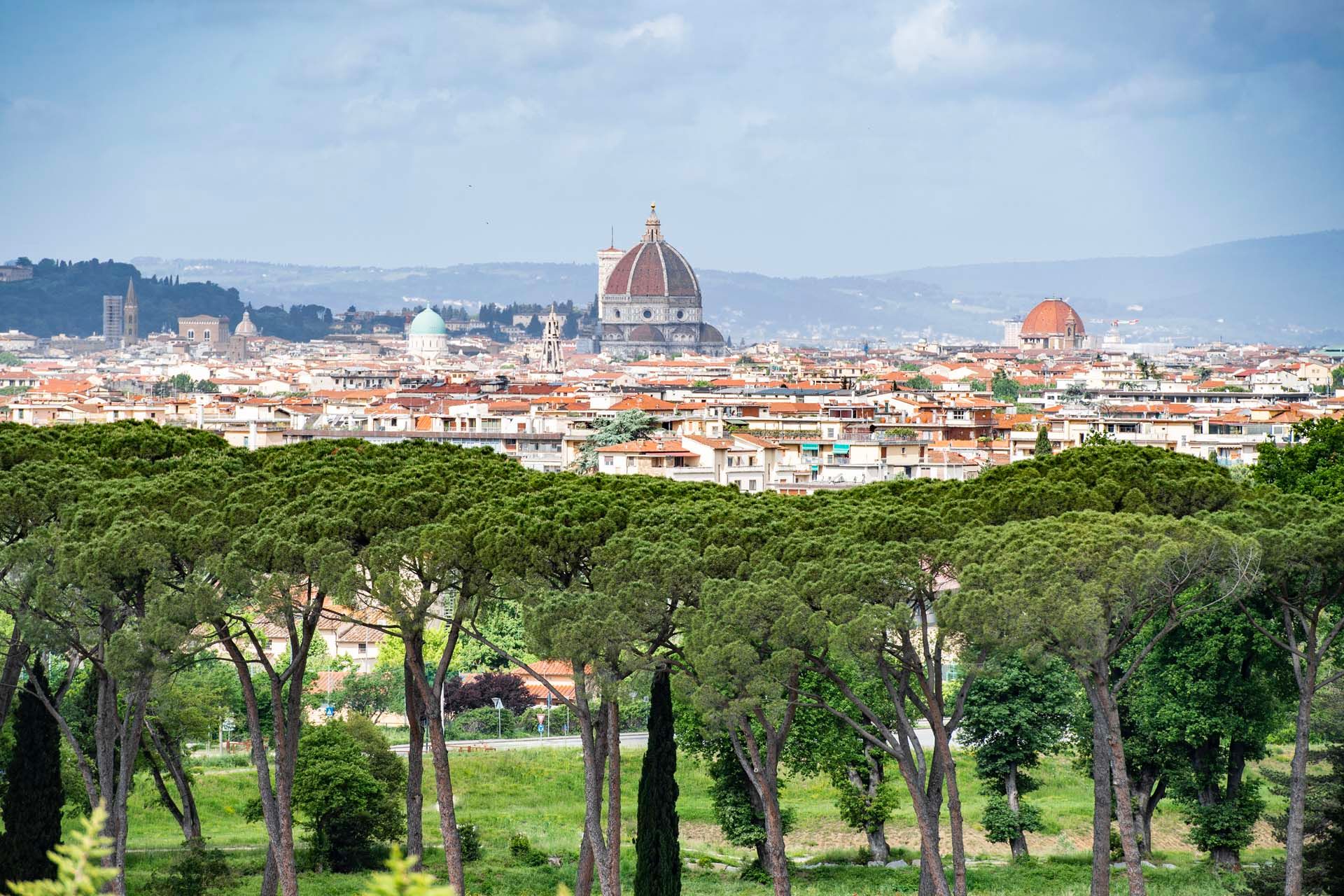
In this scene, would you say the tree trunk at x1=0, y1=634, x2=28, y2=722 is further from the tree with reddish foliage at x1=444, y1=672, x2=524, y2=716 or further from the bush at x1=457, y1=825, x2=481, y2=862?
the tree with reddish foliage at x1=444, y1=672, x2=524, y2=716

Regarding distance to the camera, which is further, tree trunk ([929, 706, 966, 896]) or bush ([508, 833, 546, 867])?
bush ([508, 833, 546, 867])

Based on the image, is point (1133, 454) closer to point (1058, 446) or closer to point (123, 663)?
point (123, 663)

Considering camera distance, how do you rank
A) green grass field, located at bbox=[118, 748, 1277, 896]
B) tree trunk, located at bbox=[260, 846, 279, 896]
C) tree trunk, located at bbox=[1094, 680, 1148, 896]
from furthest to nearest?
green grass field, located at bbox=[118, 748, 1277, 896], tree trunk, located at bbox=[260, 846, 279, 896], tree trunk, located at bbox=[1094, 680, 1148, 896]

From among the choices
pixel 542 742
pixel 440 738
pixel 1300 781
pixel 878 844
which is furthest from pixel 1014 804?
pixel 440 738

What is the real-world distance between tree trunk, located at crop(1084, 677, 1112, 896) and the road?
10855 millimetres

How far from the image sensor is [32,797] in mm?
20250

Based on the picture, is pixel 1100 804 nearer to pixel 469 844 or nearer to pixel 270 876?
pixel 469 844

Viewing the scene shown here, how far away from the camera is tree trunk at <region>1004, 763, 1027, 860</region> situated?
1013 inches

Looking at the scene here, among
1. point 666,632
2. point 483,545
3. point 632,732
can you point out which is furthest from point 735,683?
point 632,732

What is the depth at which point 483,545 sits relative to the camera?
63.2ft

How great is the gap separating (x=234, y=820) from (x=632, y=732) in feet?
Answer: 28.5

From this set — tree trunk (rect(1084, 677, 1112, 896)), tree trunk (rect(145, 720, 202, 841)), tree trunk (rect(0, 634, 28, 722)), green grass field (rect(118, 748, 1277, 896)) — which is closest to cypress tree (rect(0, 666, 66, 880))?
tree trunk (rect(0, 634, 28, 722))

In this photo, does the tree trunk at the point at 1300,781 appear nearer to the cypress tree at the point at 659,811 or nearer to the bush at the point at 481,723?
the cypress tree at the point at 659,811

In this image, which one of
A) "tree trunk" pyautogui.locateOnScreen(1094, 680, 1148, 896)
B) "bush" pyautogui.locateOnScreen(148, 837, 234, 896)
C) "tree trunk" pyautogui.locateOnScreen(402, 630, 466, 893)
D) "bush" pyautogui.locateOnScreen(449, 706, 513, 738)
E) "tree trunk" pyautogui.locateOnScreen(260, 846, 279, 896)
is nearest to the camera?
"tree trunk" pyautogui.locateOnScreen(1094, 680, 1148, 896)
